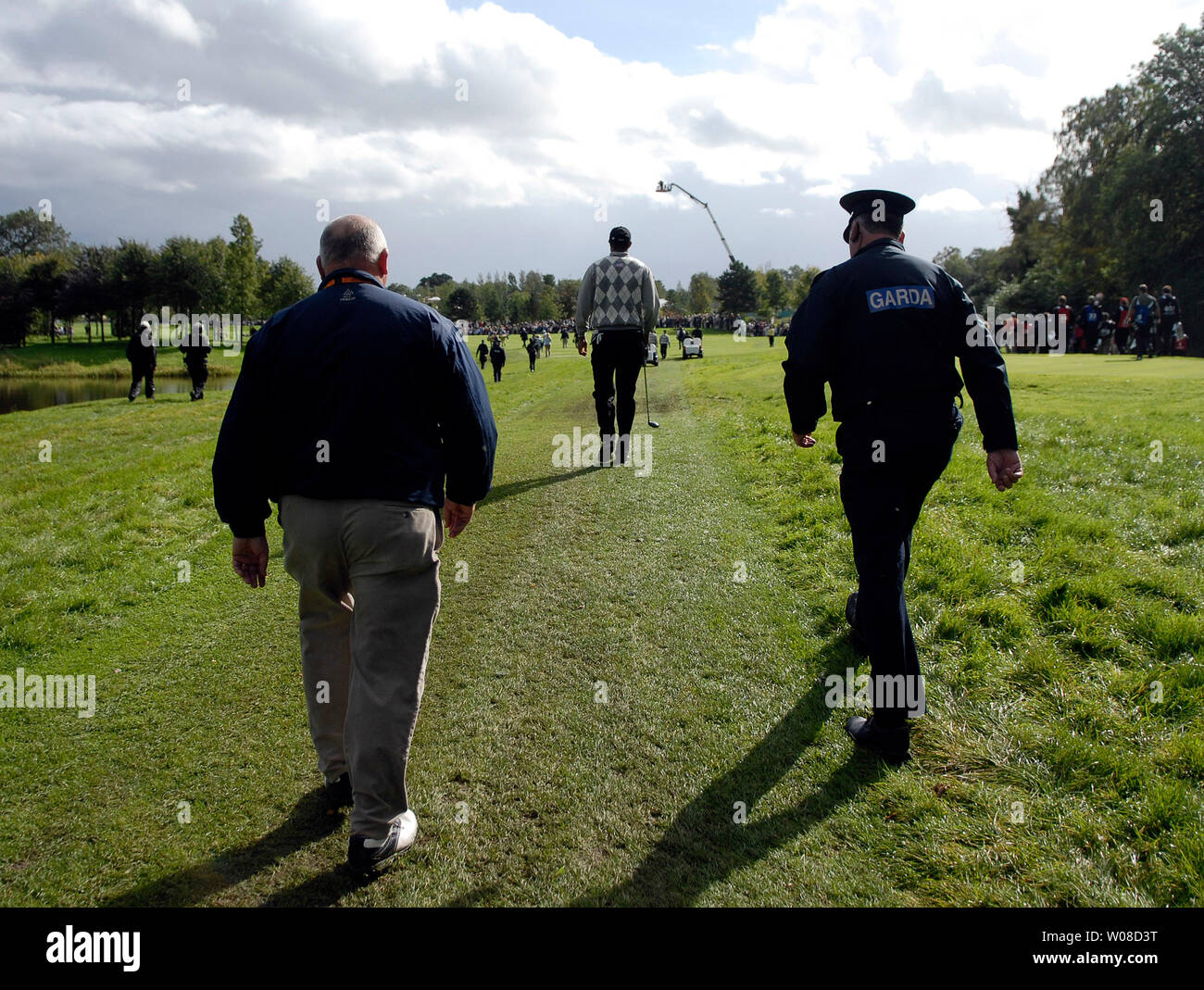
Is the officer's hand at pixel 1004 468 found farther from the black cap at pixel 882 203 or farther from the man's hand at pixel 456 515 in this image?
the man's hand at pixel 456 515

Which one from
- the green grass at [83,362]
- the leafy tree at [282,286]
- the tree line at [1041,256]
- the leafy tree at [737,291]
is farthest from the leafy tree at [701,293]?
the green grass at [83,362]

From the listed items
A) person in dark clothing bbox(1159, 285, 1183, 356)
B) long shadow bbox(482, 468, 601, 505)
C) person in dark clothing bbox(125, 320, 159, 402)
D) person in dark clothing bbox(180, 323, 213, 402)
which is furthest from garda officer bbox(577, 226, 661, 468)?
person in dark clothing bbox(1159, 285, 1183, 356)

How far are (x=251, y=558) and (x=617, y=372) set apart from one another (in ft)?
21.5

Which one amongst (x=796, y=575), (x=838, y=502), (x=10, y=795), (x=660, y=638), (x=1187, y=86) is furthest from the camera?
(x=1187, y=86)

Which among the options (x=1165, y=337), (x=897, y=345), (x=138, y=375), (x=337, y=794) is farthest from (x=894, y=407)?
(x=1165, y=337)

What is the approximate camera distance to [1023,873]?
2.69m

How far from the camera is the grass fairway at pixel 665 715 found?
110 inches

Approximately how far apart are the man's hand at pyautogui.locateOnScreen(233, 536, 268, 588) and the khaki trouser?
173mm

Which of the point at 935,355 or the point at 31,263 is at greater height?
the point at 31,263

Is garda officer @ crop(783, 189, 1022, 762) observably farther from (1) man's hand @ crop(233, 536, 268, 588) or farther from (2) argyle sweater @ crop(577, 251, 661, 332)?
(2) argyle sweater @ crop(577, 251, 661, 332)

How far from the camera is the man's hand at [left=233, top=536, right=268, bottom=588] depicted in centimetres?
296
